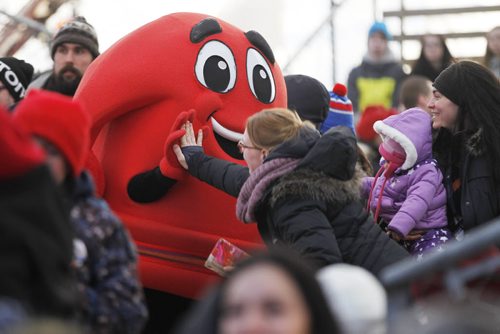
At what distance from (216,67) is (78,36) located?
1.51 meters

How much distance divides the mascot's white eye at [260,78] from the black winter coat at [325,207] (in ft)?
2.28

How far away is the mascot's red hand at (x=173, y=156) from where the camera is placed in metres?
6.09

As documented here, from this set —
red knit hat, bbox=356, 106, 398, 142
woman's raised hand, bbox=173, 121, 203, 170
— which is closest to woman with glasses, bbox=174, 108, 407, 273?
woman's raised hand, bbox=173, 121, 203, 170

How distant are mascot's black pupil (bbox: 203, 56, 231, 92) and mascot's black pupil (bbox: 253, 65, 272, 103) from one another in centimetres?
18

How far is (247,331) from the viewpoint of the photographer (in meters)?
3.44

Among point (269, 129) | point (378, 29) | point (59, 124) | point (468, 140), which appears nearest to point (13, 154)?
point (59, 124)

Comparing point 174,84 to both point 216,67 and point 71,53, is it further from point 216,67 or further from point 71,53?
point 71,53

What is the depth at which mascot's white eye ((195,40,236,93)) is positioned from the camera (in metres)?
6.38

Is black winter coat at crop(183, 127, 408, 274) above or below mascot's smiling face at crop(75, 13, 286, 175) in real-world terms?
below

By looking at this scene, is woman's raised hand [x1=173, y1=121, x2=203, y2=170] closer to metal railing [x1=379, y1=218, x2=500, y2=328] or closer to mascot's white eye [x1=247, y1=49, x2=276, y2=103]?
mascot's white eye [x1=247, y1=49, x2=276, y2=103]

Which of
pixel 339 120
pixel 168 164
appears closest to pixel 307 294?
pixel 168 164

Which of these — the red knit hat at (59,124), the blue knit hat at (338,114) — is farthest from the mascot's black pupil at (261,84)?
the red knit hat at (59,124)

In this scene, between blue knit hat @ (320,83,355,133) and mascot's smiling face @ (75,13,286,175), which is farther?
blue knit hat @ (320,83,355,133)

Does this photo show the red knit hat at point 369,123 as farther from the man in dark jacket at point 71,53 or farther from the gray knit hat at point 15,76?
the gray knit hat at point 15,76
